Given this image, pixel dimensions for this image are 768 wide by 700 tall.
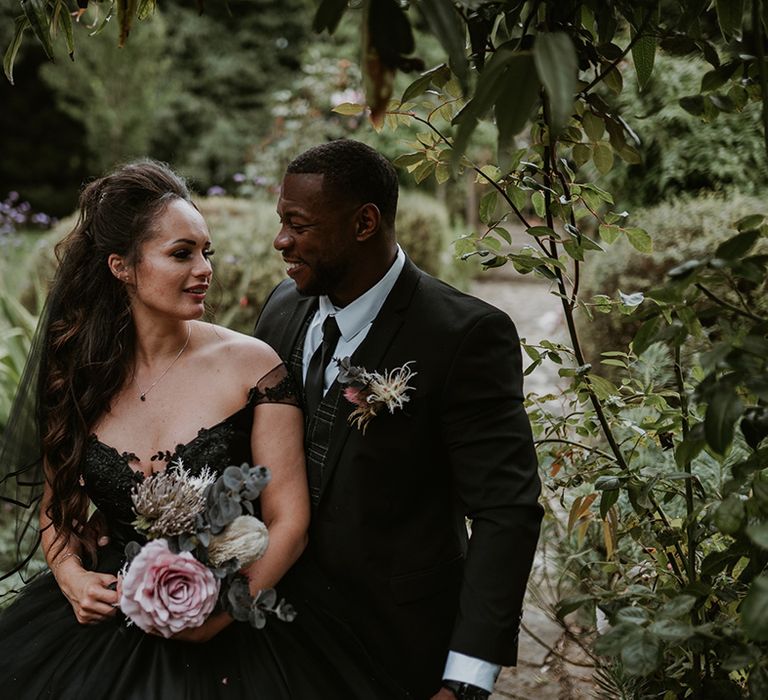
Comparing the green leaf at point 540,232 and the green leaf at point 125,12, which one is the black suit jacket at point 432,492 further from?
the green leaf at point 125,12

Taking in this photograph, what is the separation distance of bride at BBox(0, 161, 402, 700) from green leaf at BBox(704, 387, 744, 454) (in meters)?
1.04

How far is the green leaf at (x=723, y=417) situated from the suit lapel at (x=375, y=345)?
0.94 meters

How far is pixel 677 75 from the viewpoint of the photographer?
5.54m

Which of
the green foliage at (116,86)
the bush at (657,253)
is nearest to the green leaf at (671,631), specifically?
the bush at (657,253)

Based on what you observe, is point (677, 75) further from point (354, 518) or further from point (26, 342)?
point (354, 518)

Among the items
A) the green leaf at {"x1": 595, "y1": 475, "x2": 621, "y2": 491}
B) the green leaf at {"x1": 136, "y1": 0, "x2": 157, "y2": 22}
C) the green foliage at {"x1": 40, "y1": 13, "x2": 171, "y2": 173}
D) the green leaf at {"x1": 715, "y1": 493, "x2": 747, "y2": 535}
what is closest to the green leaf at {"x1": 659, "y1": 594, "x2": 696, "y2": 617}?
the green leaf at {"x1": 715, "y1": 493, "x2": 747, "y2": 535}

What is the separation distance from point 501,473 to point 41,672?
107 centimetres

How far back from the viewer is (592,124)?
1829 millimetres

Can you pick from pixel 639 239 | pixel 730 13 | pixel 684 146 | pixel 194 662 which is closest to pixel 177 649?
pixel 194 662

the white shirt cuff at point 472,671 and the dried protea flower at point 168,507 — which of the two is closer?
the dried protea flower at point 168,507

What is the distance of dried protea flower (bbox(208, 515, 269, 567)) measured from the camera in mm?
1665

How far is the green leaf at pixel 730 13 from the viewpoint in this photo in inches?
55.6

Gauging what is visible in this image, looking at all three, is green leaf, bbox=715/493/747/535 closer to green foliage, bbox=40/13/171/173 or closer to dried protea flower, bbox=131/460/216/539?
dried protea flower, bbox=131/460/216/539

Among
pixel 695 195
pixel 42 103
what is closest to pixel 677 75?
pixel 695 195
